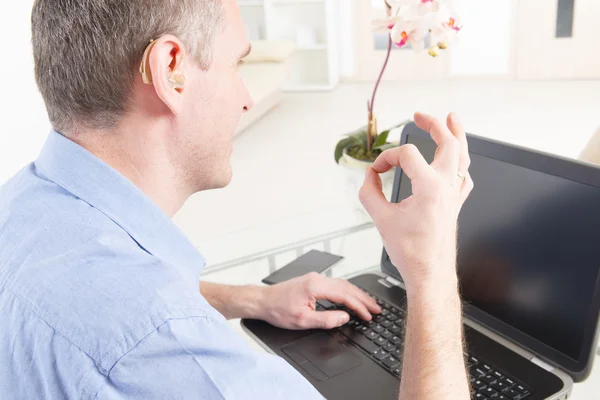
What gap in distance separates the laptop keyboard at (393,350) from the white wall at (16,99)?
2390mm

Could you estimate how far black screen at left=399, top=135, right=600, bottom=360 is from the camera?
0.86m

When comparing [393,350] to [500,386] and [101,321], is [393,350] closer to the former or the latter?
[500,386]

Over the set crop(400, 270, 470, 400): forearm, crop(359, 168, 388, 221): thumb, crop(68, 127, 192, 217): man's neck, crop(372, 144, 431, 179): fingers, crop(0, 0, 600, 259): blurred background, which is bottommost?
crop(0, 0, 600, 259): blurred background

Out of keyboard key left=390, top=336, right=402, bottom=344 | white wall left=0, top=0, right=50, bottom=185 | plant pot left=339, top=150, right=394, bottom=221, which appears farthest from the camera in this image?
white wall left=0, top=0, right=50, bottom=185

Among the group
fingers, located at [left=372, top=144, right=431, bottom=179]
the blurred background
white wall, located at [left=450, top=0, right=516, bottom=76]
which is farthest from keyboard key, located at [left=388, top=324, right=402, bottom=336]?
white wall, located at [left=450, top=0, right=516, bottom=76]

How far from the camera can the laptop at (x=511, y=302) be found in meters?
0.86

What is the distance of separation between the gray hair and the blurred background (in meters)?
2.32

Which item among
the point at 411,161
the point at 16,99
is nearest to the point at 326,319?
the point at 411,161

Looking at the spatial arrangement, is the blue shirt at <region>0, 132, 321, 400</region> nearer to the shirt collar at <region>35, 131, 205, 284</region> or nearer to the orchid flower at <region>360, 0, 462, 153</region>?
the shirt collar at <region>35, 131, 205, 284</region>

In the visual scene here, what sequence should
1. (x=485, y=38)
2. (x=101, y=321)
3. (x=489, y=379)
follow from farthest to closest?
(x=485, y=38), (x=489, y=379), (x=101, y=321)

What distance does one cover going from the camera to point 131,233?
65 centimetres

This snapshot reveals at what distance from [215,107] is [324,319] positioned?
41 cm

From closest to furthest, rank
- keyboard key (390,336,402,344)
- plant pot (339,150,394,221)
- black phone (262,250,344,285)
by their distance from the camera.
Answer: keyboard key (390,336,402,344) → black phone (262,250,344,285) → plant pot (339,150,394,221)

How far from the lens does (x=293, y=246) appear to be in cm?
151
